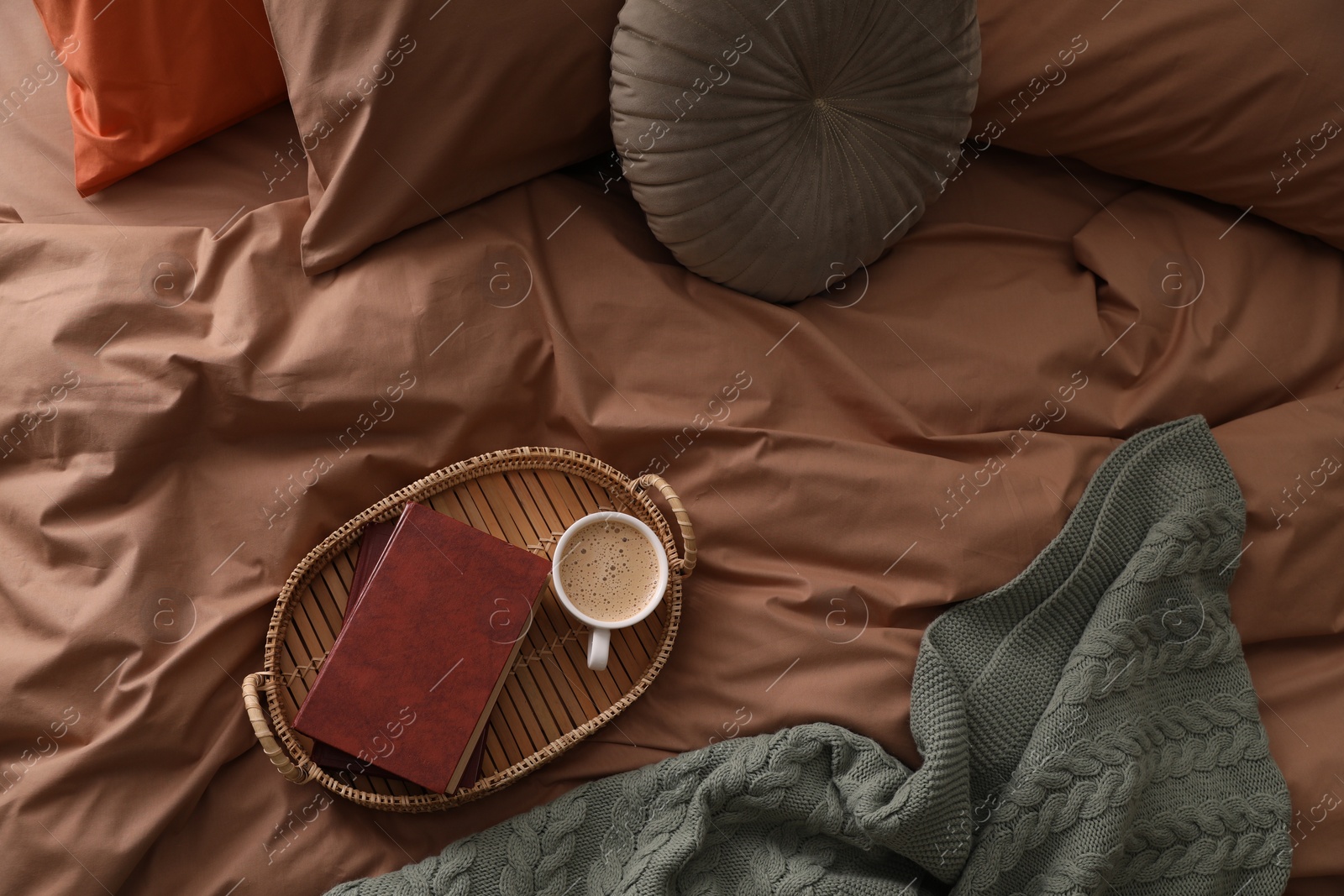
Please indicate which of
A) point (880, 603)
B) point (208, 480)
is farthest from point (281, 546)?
point (880, 603)

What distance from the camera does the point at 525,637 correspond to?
3.05 feet

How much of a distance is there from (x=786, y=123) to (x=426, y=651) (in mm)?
627

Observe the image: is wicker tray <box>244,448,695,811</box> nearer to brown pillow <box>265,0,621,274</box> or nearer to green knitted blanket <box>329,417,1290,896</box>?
green knitted blanket <box>329,417,1290,896</box>

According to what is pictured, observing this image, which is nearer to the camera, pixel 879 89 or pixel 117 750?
pixel 117 750

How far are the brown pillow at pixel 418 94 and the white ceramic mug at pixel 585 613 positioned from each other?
36 centimetres

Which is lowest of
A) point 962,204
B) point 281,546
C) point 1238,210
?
point 281,546

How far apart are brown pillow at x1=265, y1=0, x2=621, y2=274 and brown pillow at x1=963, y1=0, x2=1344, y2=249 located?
0.47 metres

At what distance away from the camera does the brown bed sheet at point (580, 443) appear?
0.86 meters

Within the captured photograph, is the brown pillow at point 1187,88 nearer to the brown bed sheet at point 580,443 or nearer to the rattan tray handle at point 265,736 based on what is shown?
the brown bed sheet at point 580,443

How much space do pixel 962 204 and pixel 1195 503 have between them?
1.41 ft

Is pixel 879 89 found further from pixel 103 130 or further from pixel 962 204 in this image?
pixel 103 130

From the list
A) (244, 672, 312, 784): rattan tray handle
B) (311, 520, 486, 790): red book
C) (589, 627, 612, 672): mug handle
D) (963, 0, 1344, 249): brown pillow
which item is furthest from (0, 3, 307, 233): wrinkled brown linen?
(963, 0, 1344, 249): brown pillow

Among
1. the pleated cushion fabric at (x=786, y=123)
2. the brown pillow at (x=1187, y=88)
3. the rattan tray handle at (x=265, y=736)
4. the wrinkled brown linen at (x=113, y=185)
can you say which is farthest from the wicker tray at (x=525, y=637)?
the brown pillow at (x=1187, y=88)

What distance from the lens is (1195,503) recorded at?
0.98 m
